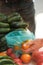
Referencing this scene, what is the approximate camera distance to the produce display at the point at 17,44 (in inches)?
44.4

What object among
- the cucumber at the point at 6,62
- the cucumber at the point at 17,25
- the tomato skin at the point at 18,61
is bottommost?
the tomato skin at the point at 18,61

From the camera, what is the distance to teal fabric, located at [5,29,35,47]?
4.64 ft

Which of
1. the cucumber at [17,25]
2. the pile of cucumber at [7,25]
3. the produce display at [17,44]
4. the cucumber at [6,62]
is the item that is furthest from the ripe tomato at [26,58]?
the cucumber at [17,25]

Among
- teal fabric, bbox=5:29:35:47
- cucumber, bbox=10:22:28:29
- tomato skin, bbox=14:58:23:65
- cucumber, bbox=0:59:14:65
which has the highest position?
cucumber, bbox=10:22:28:29

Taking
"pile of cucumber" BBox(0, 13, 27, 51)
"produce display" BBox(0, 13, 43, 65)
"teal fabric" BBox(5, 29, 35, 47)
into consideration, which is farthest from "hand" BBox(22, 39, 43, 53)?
"pile of cucumber" BBox(0, 13, 27, 51)

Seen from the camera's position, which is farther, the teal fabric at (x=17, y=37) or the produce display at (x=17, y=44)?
the teal fabric at (x=17, y=37)

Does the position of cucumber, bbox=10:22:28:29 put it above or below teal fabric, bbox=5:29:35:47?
above

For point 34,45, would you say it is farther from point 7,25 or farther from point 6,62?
point 7,25

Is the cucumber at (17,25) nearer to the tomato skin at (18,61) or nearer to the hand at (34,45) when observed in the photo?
the hand at (34,45)

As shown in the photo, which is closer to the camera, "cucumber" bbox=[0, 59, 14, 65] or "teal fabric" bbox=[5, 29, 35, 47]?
"cucumber" bbox=[0, 59, 14, 65]

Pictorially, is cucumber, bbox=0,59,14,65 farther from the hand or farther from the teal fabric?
the teal fabric

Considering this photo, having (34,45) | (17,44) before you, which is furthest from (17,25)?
(34,45)

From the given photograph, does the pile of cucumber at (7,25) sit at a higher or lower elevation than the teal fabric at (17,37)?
higher

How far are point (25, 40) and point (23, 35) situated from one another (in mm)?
93
